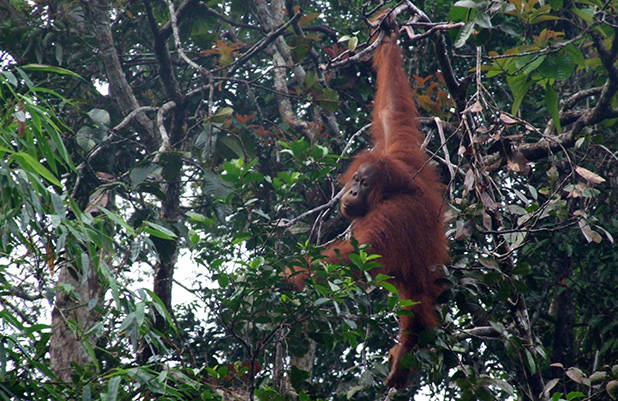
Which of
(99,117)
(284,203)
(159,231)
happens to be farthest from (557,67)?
(99,117)

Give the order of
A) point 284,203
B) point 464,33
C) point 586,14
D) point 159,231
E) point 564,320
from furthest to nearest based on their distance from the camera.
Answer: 1. point 564,320
2. point 284,203
3. point 586,14
4. point 159,231
5. point 464,33

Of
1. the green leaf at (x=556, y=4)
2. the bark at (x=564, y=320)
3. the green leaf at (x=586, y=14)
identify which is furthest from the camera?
the bark at (x=564, y=320)

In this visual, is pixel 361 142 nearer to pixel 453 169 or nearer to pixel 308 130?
pixel 308 130

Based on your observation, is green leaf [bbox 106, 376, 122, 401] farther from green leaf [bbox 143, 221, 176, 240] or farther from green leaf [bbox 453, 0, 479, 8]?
green leaf [bbox 453, 0, 479, 8]

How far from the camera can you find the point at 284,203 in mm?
3703

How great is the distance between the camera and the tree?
9.61 feet

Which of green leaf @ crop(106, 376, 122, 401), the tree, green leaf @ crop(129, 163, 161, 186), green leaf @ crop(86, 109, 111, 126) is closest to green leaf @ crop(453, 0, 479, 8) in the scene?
the tree

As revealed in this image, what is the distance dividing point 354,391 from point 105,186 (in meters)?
2.14

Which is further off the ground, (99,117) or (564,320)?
(99,117)

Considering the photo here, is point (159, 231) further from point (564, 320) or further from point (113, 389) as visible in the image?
point (564, 320)

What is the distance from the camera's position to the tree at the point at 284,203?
9.61 ft

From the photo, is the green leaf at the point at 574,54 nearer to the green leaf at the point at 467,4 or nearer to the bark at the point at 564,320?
the green leaf at the point at 467,4

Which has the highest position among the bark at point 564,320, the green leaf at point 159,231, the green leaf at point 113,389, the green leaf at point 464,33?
the green leaf at point 464,33

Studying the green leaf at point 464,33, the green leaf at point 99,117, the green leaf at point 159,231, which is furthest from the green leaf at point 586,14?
the green leaf at point 99,117
